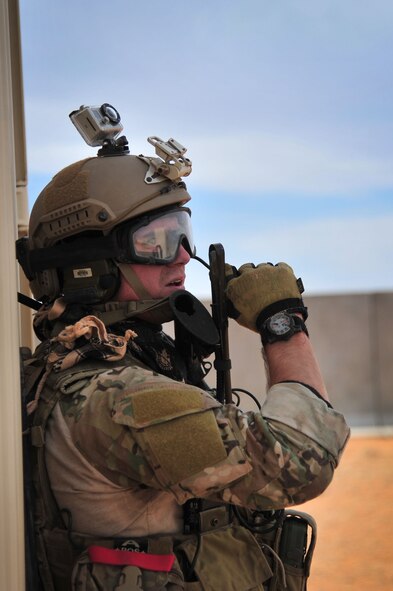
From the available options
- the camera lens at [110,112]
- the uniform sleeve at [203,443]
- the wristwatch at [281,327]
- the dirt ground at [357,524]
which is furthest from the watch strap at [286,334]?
the dirt ground at [357,524]

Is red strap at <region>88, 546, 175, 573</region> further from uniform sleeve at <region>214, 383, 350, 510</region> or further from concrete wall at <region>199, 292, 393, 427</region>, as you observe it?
concrete wall at <region>199, 292, 393, 427</region>

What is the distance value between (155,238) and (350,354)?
24.3ft

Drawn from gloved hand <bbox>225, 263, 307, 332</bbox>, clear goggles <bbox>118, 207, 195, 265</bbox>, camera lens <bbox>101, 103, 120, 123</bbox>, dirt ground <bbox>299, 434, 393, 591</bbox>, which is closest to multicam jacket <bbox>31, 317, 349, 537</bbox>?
gloved hand <bbox>225, 263, 307, 332</bbox>

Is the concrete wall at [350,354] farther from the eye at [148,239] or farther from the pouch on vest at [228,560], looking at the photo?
the pouch on vest at [228,560]

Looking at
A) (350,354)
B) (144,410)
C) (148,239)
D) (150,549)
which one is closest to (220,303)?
(148,239)

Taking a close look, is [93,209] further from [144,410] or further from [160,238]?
[144,410]

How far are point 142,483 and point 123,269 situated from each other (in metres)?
0.76

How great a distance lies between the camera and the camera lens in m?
3.06

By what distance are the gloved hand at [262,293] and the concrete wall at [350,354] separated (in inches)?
271

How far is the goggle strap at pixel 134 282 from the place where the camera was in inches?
114

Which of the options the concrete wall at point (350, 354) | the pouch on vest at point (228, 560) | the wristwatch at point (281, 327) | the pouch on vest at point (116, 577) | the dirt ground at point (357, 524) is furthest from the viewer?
the concrete wall at point (350, 354)

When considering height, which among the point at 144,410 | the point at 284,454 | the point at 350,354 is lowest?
the point at 350,354

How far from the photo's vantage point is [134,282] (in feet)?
9.56

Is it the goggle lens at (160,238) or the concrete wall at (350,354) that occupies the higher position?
the goggle lens at (160,238)
